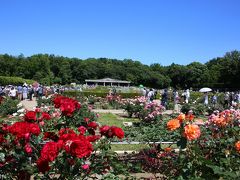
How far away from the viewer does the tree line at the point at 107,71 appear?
10825 centimetres

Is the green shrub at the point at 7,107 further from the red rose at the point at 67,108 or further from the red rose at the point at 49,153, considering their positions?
the red rose at the point at 49,153

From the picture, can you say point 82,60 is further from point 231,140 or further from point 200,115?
point 231,140

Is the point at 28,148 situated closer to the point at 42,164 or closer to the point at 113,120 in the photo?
the point at 42,164

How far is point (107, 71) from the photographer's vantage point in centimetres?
12775

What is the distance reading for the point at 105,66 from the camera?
129 metres

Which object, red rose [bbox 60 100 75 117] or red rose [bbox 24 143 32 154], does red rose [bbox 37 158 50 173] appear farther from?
red rose [bbox 60 100 75 117]

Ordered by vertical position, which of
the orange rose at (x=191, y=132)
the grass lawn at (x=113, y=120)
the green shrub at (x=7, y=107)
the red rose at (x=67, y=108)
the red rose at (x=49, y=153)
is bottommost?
the grass lawn at (x=113, y=120)

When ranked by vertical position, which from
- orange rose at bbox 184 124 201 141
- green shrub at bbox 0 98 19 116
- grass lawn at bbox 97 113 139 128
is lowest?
grass lawn at bbox 97 113 139 128

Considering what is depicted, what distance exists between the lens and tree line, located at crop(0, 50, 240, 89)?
355 ft

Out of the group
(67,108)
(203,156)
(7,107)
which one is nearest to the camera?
(67,108)

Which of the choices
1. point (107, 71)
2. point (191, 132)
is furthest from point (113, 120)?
point (107, 71)

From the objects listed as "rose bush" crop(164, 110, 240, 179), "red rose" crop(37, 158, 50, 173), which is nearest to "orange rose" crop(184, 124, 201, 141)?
"rose bush" crop(164, 110, 240, 179)

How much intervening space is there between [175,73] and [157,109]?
109 m

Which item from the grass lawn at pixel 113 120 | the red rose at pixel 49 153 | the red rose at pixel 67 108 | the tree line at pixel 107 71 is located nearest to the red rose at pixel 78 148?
the red rose at pixel 49 153
